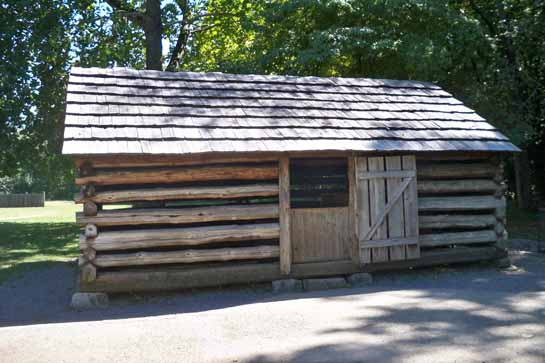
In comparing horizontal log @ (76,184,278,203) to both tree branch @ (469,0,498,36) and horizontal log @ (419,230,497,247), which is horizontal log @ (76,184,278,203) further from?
tree branch @ (469,0,498,36)

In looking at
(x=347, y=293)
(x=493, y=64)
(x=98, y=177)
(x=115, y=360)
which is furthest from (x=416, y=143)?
(x=493, y=64)

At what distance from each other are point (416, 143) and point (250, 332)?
5.21m

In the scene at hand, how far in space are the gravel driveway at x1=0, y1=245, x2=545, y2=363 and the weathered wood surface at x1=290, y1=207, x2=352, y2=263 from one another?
3.17ft

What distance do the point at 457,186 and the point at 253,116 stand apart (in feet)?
14.1

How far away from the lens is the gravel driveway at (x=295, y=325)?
558 centimetres

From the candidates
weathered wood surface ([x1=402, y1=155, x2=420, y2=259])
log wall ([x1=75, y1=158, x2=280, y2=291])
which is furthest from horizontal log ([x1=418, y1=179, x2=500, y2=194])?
log wall ([x1=75, y1=158, x2=280, y2=291])

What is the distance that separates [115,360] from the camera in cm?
552

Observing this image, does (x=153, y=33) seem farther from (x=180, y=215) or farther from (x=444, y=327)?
(x=444, y=327)

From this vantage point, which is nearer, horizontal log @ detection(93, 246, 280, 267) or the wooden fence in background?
horizontal log @ detection(93, 246, 280, 267)

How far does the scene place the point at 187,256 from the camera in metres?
9.08

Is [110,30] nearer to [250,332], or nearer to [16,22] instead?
[16,22]

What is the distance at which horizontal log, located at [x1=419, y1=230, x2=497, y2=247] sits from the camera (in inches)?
417

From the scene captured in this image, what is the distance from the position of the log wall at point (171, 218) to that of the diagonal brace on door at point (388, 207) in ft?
5.66

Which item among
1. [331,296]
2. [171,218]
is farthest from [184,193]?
[331,296]
